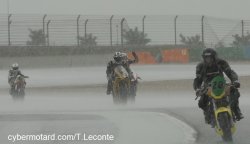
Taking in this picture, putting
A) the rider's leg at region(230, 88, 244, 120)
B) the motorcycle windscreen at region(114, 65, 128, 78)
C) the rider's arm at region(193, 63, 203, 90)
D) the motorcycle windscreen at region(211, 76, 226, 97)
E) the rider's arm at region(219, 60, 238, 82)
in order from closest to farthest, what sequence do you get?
the motorcycle windscreen at region(211, 76, 226, 97) < the rider's leg at region(230, 88, 244, 120) < the rider's arm at region(219, 60, 238, 82) < the rider's arm at region(193, 63, 203, 90) < the motorcycle windscreen at region(114, 65, 128, 78)

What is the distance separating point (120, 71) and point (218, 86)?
368 inches

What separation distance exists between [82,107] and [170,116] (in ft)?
17.0

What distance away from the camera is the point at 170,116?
54.3 ft

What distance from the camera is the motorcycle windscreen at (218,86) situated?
12.2 metres

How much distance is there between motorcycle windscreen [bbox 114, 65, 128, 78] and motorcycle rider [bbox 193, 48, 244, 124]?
845cm

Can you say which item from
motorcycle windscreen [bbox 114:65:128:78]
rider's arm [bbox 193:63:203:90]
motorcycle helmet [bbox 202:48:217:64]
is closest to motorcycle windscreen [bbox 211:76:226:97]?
motorcycle helmet [bbox 202:48:217:64]

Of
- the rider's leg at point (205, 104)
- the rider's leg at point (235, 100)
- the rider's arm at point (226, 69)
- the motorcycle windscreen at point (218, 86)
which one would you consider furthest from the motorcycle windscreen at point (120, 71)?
the motorcycle windscreen at point (218, 86)

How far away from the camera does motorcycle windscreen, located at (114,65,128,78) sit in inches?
840

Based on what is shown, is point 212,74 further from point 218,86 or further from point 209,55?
point 218,86

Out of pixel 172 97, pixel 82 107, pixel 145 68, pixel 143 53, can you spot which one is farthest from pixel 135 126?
pixel 143 53

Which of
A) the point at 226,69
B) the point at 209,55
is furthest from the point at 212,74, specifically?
the point at 209,55

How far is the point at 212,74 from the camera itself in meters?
12.7

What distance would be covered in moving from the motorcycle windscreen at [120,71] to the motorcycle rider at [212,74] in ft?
27.7

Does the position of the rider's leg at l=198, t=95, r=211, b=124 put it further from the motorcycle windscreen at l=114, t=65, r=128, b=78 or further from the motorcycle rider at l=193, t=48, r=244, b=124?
the motorcycle windscreen at l=114, t=65, r=128, b=78
